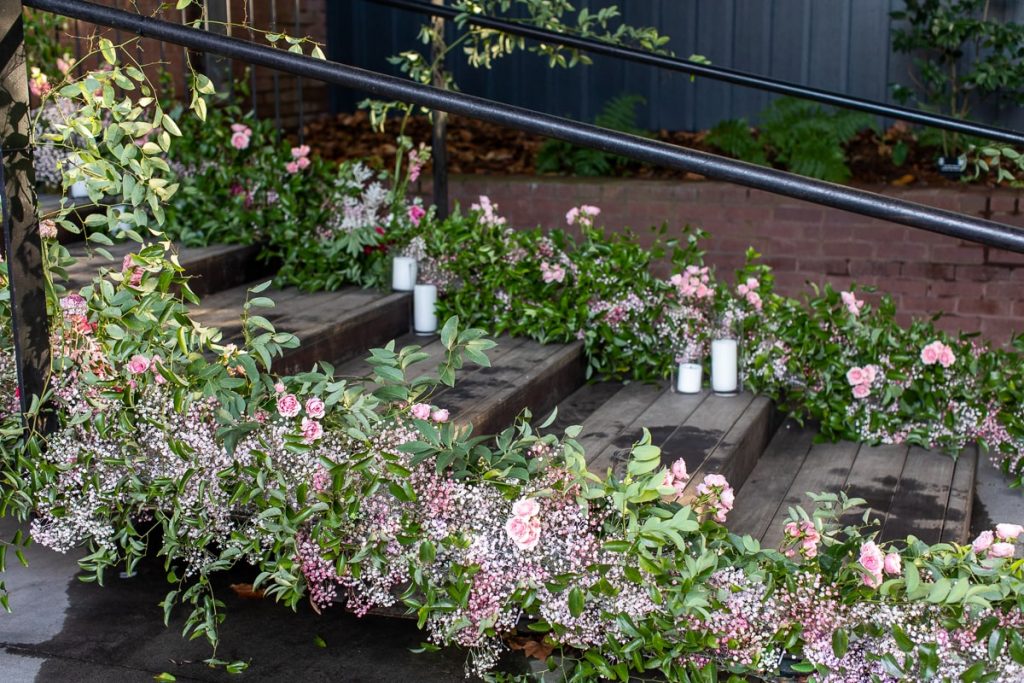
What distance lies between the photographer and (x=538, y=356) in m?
3.81

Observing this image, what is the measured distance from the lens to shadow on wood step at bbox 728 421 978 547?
119 inches

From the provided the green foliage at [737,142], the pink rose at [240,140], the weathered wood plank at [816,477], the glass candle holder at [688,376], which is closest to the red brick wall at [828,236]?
the green foliage at [737,142]

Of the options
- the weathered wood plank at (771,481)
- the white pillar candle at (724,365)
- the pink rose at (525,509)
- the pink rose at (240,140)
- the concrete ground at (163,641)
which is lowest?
the concrete ground at (163,641)

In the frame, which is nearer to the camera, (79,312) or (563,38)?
(79,312)

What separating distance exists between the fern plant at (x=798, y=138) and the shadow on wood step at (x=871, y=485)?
2165mm

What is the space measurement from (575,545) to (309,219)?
2.38 m

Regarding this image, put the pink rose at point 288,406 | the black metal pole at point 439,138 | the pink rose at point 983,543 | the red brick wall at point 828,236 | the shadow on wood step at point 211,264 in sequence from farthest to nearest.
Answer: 1. the red brick wall at point 828,236
2. the black metal pole at point 439,138
3. the shadow on wood step at point 211,264
4. the pink rose at point 288,406
5. the pink rose at point 983,543

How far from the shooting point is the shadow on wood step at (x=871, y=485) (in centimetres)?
304

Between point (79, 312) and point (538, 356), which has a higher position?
point (79, 312)

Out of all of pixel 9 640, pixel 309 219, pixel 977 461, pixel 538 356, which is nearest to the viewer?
pixel 9 640

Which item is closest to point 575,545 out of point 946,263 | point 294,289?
point 294,289

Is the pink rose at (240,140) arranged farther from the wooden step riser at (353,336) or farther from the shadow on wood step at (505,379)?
the shadow on wood step at (505,379)

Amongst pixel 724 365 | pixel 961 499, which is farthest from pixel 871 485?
pixel 724 365

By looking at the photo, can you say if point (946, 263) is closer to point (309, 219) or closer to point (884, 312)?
point (884, 312)
